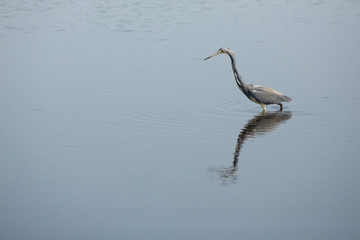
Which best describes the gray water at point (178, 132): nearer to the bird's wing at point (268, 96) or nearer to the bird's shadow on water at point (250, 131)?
the bird's shadow on water at point (250, 131)

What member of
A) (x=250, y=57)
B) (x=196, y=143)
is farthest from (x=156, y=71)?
(x=196, y=143)

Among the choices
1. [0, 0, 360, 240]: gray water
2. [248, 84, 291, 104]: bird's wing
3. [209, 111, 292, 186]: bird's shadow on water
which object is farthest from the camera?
[248, 84, 291, 104]: bird's wing

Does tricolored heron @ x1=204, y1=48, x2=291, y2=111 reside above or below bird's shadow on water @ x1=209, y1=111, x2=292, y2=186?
above

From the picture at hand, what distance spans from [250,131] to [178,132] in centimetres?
140

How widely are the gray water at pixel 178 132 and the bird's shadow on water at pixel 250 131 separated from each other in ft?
0.10

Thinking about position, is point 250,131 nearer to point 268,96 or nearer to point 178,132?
point 178,132

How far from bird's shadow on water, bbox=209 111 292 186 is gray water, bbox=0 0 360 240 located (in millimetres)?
31

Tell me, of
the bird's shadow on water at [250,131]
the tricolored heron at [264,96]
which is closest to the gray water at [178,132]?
the bird's shadow on water at [250,131]

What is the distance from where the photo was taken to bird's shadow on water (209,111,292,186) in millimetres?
10461

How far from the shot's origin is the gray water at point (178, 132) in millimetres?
9008

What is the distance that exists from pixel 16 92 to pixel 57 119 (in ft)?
9.21

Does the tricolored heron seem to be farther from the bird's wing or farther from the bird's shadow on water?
the bird's shadow on water

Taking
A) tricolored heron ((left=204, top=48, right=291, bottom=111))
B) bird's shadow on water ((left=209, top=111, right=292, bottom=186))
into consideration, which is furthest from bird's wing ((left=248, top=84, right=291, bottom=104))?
bird's shadow on water ((left=209, top=111, right=292, bottom=186))

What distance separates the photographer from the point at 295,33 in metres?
22.5
